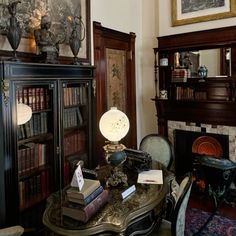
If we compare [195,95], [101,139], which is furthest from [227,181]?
[101,139]

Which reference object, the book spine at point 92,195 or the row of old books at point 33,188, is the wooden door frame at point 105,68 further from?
the book spine at point 92,195

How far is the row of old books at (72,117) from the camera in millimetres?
2775

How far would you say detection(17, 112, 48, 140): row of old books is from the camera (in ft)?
7.69

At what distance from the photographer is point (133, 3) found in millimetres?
4234

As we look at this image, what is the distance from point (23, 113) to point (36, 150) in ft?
1.30

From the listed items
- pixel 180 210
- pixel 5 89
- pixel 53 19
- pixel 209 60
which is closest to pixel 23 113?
pixel 5 89

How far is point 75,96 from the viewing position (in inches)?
113

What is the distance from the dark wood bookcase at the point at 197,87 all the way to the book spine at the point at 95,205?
2.38m

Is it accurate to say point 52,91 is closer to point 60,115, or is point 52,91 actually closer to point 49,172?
point 60,115

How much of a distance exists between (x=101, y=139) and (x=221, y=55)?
1.99 metres

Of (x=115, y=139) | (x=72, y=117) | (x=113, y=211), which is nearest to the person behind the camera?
(x=113, y=211)

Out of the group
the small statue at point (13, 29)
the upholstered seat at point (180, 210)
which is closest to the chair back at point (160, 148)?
the upholstered seat at point (180, 210)

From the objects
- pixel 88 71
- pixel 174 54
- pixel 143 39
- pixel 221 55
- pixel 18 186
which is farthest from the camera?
pixel 143 39

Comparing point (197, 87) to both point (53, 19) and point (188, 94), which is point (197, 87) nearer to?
point (188, 94)
